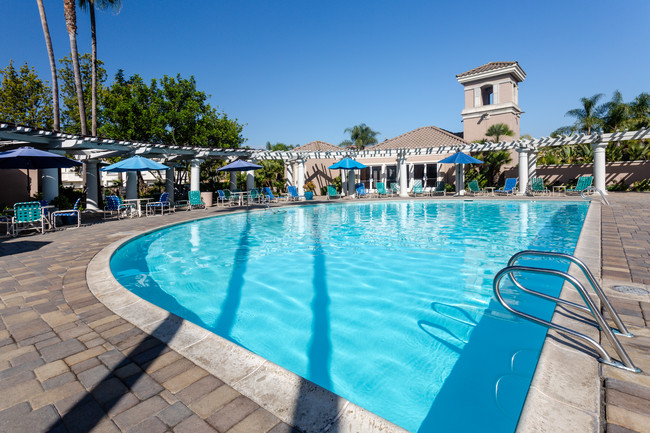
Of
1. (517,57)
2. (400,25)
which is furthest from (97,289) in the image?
(517,57)

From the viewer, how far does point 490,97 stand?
27172mm

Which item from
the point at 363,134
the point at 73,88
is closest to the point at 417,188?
the point at 363,134

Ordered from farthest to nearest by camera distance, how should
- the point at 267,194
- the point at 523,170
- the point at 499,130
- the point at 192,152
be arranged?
the point at 499,130 < the point at 523,170 < the point at 267,194 < the point at 192,152

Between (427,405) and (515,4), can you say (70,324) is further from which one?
(515,4)

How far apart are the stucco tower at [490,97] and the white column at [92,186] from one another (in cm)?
2481

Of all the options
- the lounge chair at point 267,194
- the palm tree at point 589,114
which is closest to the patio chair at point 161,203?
the lounge chair at point 267,194

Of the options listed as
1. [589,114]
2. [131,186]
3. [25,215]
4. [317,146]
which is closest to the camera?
[25,215]

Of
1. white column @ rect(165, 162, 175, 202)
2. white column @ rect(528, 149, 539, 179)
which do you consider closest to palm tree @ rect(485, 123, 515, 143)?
white column @ rect(528, 149, 539, 179)

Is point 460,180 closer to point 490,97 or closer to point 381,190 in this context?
point 381,190

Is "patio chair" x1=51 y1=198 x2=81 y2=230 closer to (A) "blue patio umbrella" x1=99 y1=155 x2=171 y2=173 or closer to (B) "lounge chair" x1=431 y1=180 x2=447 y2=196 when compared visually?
(A) "blue patio umbrella" x1=99 y1=155 x2=171 y2=173

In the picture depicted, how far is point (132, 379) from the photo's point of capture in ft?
7.25

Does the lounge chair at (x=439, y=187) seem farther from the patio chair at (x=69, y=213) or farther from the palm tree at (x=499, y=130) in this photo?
the patio chair at (x=69, y=213)

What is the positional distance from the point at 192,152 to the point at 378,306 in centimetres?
1561

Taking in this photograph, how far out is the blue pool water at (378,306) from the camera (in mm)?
2852
